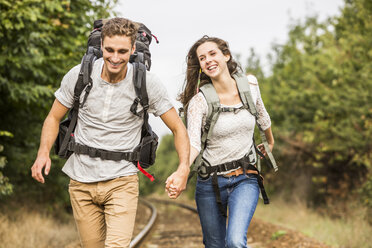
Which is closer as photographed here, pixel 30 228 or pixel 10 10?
pixel 10 10

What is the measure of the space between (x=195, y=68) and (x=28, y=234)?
221 inches

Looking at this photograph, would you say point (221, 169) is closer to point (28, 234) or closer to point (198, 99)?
point (198, 99)

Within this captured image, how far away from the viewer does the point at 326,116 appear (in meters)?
18.2

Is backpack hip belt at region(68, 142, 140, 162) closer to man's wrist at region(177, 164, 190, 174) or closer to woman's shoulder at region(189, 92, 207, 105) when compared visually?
A: man's wrist at region(177, 164, 190, 174)

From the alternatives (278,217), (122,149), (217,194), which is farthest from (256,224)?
(122,149)

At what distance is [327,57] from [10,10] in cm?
1411

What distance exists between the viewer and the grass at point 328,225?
354 inches

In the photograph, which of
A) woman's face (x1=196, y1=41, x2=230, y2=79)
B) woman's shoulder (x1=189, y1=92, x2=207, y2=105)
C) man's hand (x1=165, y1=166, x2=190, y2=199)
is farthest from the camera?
woman's face (x1=196, y1=41, x2=230, y2=79)

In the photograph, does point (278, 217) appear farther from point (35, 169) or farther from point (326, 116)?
point (35, 169)

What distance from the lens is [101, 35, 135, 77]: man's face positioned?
11.4 ft

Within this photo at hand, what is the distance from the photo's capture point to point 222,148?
4.10 metres

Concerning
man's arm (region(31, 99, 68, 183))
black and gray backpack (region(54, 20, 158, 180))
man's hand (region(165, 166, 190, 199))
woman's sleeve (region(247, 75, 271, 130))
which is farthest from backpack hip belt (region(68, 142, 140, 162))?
woman's sleeve (region(247, 75, 271, 130))

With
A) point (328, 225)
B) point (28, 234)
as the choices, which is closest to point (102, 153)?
point (28, 234)

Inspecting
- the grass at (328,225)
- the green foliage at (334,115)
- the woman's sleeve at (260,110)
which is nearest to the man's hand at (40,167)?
the woman's sleeve at (260,110)
